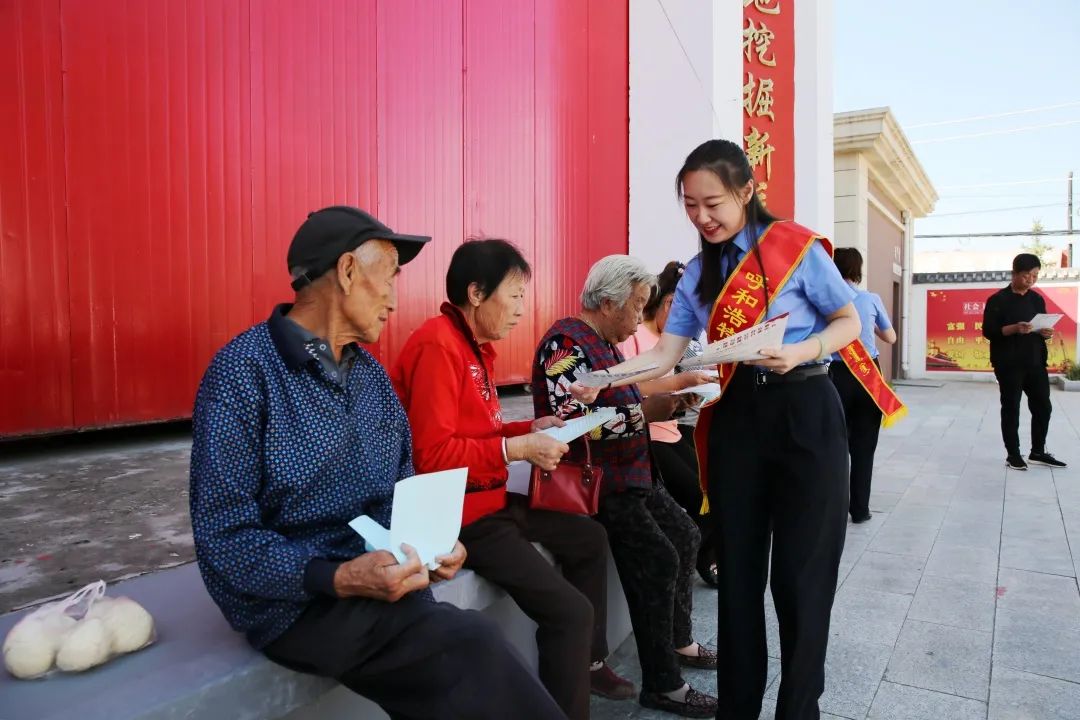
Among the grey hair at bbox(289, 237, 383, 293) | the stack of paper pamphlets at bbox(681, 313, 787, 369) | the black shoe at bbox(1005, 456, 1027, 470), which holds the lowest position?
the black shoe at bbox(1005, 456, 1027, 470)

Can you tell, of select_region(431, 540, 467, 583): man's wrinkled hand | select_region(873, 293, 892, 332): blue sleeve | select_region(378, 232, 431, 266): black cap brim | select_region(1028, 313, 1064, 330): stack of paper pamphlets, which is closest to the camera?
select_region(431, 540, 467, 583): man's wrinkled hand

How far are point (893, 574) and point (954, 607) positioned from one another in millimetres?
451

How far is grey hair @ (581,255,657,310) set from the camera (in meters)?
2.64

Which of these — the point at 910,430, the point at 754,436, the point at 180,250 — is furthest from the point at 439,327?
the point at 910,430

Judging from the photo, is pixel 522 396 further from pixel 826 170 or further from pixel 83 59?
pixel 826 170

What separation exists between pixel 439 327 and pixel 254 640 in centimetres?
94

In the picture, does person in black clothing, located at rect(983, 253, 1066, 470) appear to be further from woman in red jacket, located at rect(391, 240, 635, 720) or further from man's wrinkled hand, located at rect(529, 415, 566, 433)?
woman in red jacket, located at rect(391, 240, 635, 720)

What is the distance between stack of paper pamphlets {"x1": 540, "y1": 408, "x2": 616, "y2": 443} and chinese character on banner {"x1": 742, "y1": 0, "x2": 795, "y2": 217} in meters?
6.38

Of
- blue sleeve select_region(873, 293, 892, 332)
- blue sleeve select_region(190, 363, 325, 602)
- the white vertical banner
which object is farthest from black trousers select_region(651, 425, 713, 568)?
the white vertical banner

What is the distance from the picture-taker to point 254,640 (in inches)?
58.3

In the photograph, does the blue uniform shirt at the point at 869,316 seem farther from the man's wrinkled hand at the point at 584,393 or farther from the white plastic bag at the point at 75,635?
the white plastic bag at the point at 75,635

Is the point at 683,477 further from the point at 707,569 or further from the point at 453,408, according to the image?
the point at 453,408

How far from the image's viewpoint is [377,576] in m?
1.35

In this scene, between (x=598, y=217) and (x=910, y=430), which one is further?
(x=910, y=430)
